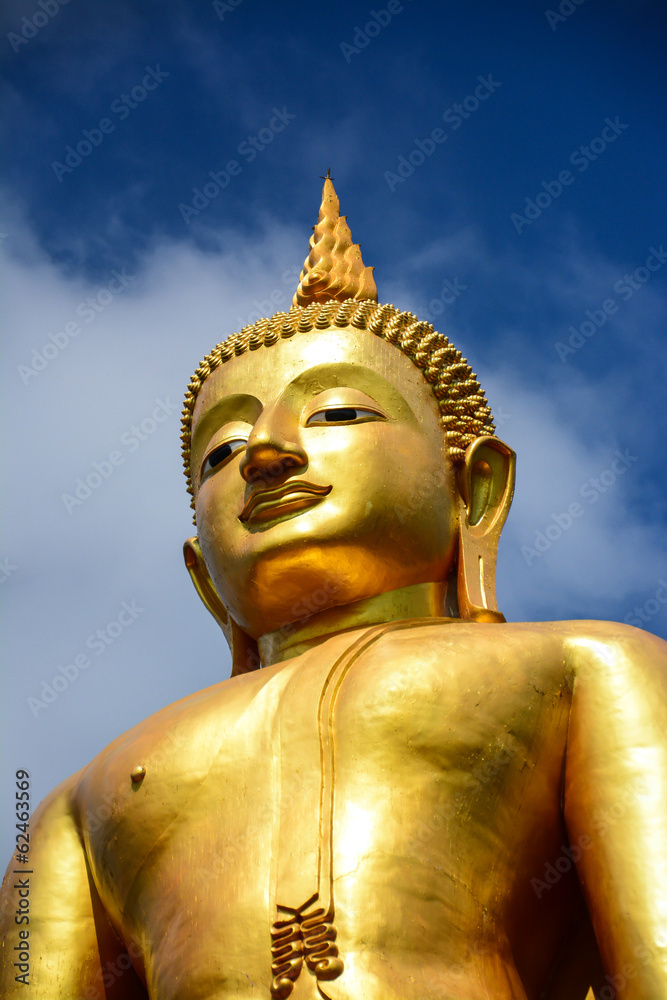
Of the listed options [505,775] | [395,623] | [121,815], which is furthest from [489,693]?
[121,815]

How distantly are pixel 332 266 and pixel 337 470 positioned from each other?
6.38 feet

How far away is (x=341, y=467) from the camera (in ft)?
21.6

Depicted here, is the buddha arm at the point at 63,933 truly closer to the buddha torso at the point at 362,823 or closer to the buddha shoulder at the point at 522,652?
the buddha torso at the point at 362,823

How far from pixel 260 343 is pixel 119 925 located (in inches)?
114

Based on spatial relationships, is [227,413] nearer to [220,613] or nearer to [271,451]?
[271,451]

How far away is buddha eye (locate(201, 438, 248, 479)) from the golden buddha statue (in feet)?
0.05

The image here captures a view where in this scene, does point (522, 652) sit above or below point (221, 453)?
below

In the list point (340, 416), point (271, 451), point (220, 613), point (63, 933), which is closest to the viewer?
point (63, 933)

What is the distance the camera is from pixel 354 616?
6.62 meters

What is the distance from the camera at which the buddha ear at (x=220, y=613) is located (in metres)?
7.22

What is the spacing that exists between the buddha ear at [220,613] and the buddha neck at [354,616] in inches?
15.5

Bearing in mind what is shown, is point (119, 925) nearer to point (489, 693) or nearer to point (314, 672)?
point (314, 672)

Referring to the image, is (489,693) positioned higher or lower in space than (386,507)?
lower

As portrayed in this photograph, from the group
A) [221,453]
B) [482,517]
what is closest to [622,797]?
[482,517]
